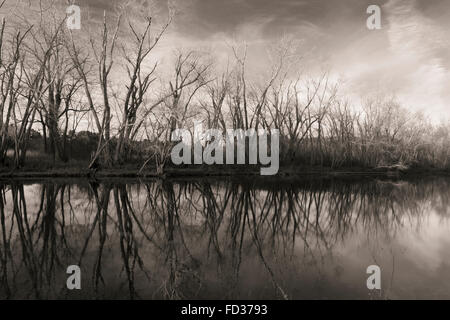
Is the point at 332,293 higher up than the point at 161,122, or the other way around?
the point at 161,122

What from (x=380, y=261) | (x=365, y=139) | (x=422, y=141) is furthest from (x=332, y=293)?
(x=422, y=141)

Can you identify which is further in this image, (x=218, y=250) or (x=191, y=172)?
(x=191, y=172)

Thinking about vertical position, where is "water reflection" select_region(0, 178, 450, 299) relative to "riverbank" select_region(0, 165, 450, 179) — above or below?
below

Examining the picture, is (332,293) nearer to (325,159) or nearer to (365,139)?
(325,159)

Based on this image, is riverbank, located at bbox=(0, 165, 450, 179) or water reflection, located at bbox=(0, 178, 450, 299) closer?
water reflection, located at bbox=(0, 178, 450, 299)

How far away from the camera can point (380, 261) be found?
5551mm

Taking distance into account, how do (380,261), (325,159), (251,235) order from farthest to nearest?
(325,159)
(251,235)
(380,261)

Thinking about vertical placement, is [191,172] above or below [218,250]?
above

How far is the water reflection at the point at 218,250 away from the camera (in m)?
4.27

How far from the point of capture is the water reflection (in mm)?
4270

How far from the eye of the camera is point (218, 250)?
6094 mm

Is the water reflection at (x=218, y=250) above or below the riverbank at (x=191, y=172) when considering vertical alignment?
below

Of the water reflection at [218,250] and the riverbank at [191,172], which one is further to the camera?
the riverbank at [191,172]
